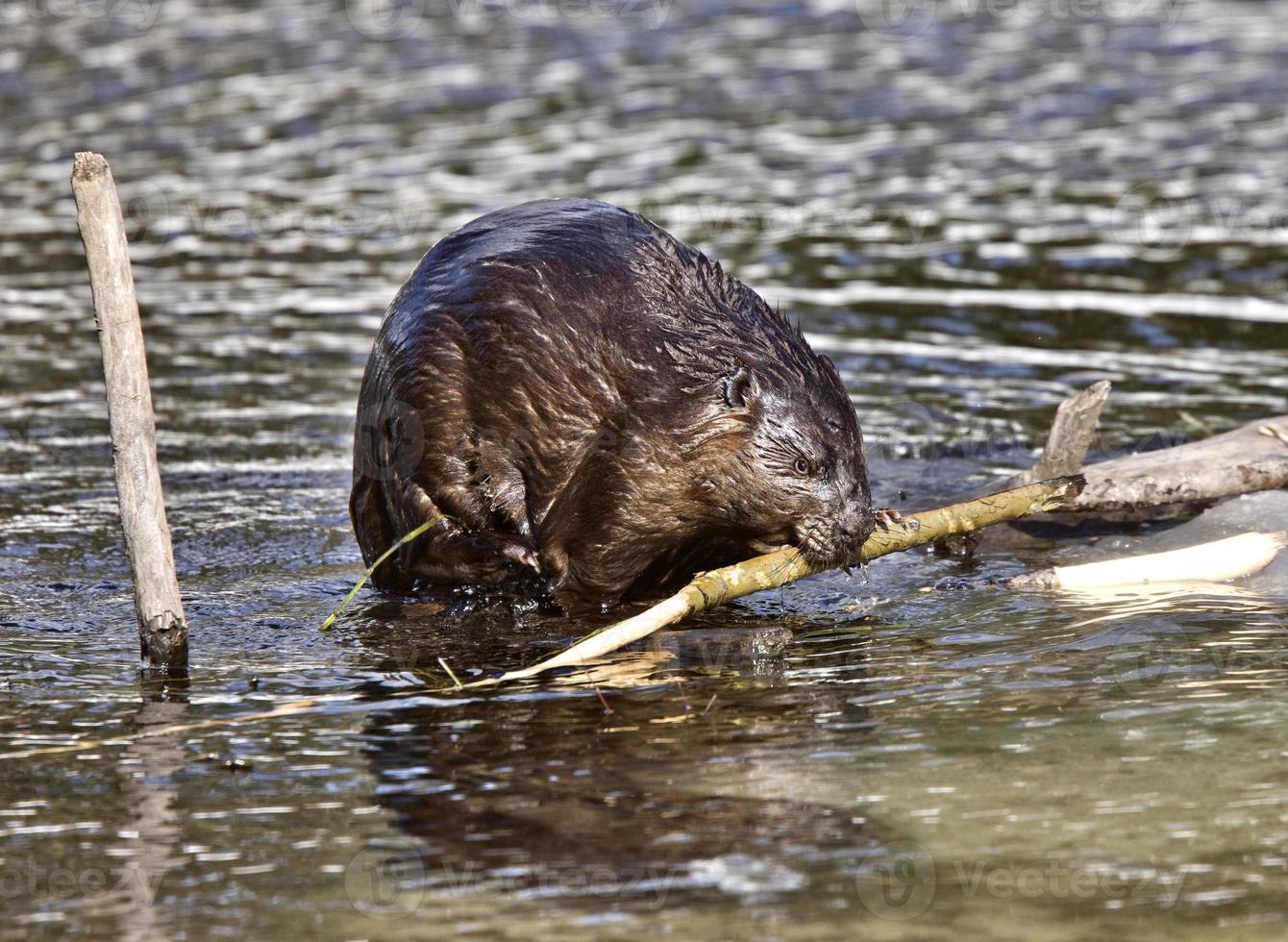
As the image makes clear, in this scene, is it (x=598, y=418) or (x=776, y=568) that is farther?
(x=598, y=418)

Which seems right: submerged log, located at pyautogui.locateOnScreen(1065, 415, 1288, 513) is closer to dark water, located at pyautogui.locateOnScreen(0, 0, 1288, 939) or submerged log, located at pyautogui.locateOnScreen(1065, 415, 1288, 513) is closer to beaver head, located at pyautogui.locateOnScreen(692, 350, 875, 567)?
dark water, located at pyautogui.locateOnScreen(0, 0, 1288, 939)

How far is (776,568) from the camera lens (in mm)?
6234

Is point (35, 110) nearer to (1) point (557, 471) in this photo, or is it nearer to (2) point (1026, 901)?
(1) point (557, 471)

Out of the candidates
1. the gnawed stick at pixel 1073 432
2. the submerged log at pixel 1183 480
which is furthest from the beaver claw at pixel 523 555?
the submerged log at pixel 1183 480

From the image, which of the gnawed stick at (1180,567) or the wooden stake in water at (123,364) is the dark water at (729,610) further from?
the wooden stake in water at (123,364)

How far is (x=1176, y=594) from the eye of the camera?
6.89 m

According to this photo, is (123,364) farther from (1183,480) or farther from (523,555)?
(1183,480)

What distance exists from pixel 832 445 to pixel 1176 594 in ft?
5.28

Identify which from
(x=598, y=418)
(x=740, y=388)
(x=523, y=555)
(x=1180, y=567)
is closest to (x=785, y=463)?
(x=740, y=388)

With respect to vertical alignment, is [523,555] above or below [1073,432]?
above

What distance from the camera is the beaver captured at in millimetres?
6203

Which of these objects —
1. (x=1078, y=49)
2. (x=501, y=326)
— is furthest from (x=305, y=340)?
(x=1078, y=49)

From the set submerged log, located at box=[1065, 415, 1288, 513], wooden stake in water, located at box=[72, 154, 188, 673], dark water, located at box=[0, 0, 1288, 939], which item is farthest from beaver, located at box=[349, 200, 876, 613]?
submerged log, located at box=[1065, 415, 1288, 513]

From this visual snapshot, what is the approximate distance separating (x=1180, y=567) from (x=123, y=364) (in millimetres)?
3907
